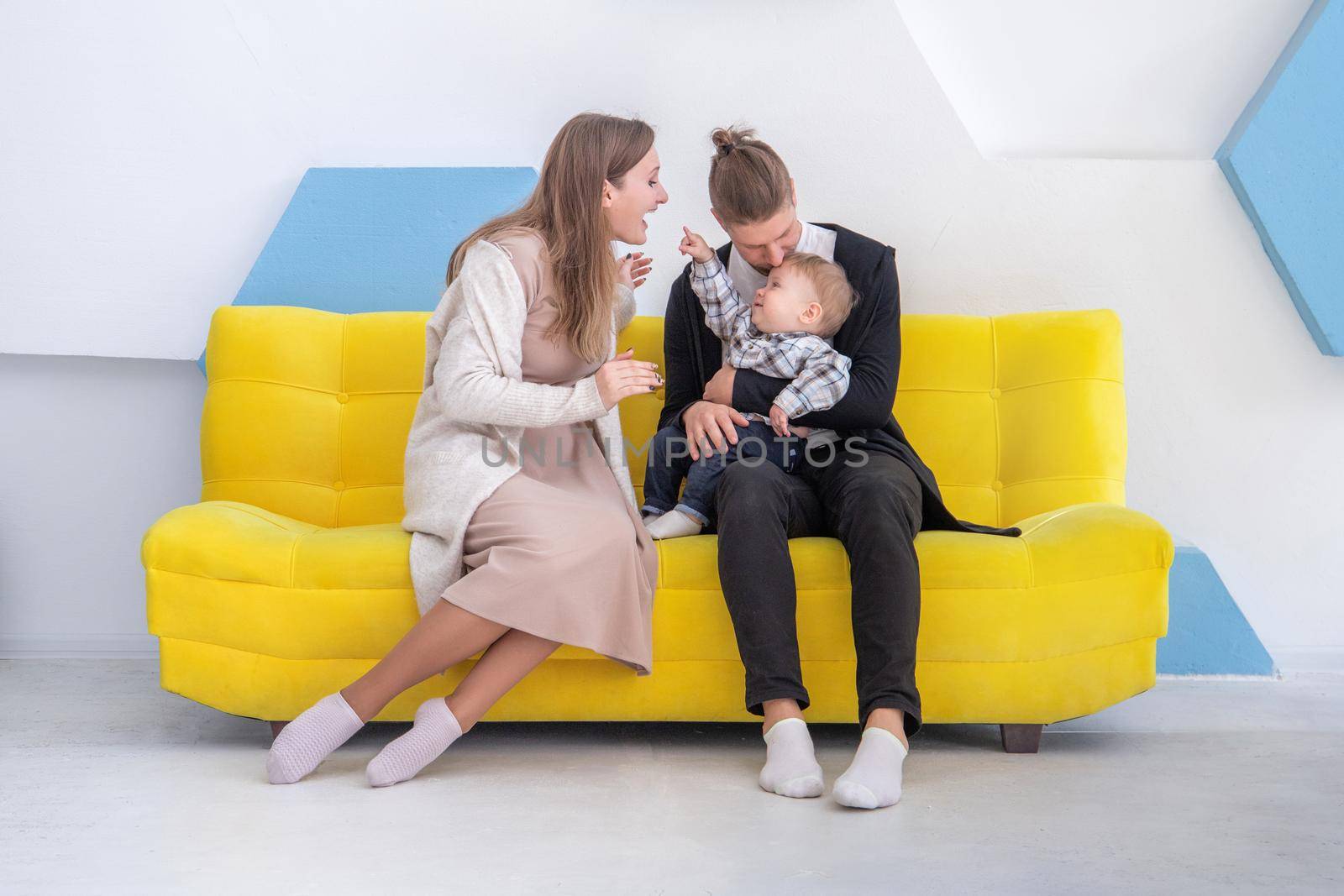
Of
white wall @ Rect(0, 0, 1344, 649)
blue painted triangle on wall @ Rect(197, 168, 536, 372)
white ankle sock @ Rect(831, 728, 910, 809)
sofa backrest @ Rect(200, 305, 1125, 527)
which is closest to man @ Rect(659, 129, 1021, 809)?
white ankle sock @ Rect(831, 728, 910, 809)

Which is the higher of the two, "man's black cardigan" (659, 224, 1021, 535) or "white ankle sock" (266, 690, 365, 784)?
"man's black cardigan" (659, 224, 1021, 535)

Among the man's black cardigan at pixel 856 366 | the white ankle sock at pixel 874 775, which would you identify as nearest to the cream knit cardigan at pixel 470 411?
the man's black cardigan at pixel 856 366

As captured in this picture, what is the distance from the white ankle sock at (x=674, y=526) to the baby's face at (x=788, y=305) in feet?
1.28

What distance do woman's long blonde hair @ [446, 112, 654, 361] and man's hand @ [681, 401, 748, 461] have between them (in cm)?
21

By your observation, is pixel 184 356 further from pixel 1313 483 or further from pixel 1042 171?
pixel 1313 483

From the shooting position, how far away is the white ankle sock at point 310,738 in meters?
1.69

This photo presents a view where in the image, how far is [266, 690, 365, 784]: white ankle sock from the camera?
1688 mm

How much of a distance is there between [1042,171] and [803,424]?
107cm

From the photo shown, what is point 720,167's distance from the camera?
2109 mm

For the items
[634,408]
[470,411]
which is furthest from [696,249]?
[470,411]

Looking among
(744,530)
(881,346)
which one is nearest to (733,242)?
(881,346)

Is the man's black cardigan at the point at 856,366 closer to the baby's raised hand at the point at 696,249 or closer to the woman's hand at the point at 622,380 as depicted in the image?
the baby's raised hand at the point at 696,249

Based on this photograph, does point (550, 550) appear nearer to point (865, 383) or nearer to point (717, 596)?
point (717, 596)

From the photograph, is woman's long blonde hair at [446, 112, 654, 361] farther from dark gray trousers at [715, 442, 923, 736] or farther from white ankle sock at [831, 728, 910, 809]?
white ankle sock at [831, 728, 910, 809]
